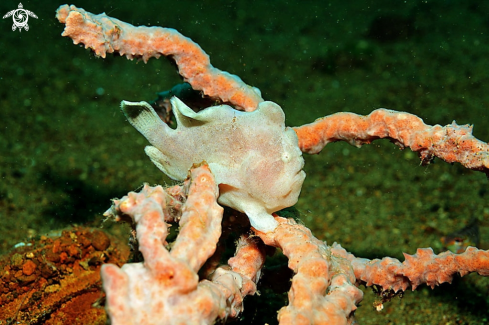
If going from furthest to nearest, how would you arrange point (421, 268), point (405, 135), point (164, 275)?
point (421, 268) < point (405, 135) < point (164, 275)

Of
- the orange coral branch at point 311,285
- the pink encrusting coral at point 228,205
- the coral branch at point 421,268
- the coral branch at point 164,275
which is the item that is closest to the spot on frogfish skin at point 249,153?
the pink encrusting coral at point 228,205

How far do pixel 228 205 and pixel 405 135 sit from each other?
1070 millimetres

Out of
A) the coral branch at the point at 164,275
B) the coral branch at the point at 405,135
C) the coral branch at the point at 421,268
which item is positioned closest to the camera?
the coral branch at the point at 164,275

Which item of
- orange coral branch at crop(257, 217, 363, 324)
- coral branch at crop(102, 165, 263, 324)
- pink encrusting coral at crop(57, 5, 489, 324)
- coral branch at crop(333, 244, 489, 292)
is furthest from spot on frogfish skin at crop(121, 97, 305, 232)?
coral branch at crop(333, 244, 489, 292)

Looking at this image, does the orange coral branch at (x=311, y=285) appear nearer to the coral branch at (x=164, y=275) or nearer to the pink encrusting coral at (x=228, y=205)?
the pink encrusting coral at (x=228, y=205)

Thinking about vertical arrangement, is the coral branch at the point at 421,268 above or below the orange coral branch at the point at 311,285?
below

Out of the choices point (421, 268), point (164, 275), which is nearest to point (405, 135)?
point (421, 268)

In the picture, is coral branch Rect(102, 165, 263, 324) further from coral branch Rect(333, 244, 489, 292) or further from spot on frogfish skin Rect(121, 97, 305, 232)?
coral branch Rect(333, 244, 489, 292)

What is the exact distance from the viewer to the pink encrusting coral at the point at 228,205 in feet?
3.92

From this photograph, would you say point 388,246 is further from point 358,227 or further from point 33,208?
point 33,208

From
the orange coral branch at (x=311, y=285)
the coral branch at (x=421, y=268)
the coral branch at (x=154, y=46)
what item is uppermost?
the coral branch at (x=154, y=46)

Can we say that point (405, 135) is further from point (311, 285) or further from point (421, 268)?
point (311, 285)

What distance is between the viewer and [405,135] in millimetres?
2016

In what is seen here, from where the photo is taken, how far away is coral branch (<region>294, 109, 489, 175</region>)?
1.85 metres
